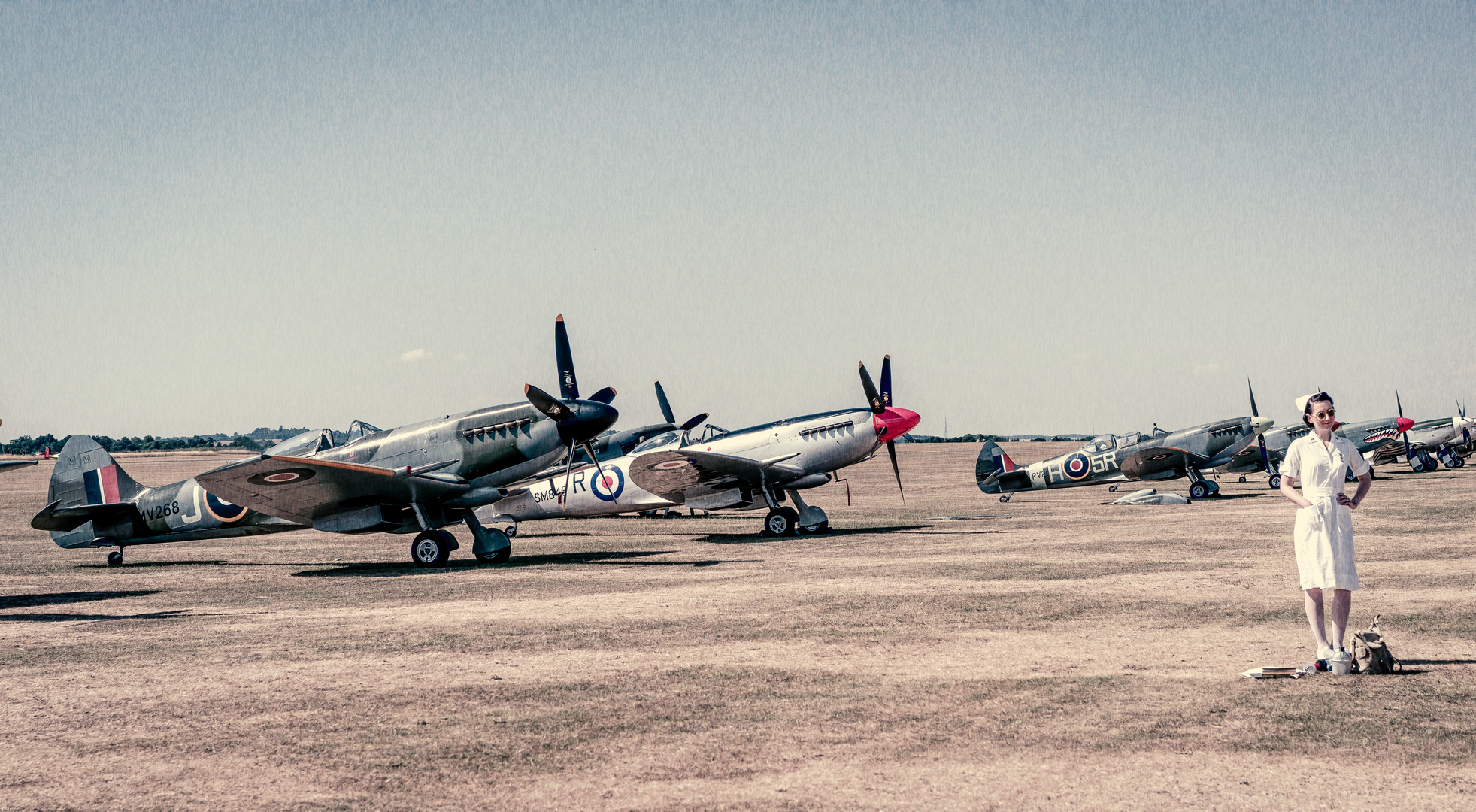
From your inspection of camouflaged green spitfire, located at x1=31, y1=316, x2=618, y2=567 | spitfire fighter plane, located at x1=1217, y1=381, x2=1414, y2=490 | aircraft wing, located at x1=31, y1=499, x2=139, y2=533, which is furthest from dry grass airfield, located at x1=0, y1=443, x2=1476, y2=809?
spitfire fighter plane, located at x1=1217, y1=381, x2=1414, y2=490

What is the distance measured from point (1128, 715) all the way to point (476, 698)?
4.32 meters

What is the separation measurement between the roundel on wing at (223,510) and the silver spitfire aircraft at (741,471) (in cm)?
649

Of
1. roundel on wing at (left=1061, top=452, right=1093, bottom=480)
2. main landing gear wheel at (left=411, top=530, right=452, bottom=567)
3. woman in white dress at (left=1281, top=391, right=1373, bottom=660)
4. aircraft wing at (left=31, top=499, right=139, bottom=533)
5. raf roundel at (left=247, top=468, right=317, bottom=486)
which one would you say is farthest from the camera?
roundel on wing at (left=1061, top=452, right=1093, bottom=480)

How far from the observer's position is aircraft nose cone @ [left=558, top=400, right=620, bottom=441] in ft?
59.6

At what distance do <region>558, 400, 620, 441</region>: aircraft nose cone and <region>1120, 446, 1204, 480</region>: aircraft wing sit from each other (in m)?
25.1

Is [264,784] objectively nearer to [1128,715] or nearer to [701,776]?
[701,776]

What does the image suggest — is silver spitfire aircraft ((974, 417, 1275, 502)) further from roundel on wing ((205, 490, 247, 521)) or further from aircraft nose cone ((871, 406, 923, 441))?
roundel on wing ((205, 490, 247, 521))

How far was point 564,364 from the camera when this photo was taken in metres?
19.6

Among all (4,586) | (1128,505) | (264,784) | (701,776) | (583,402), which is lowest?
(1128,505)

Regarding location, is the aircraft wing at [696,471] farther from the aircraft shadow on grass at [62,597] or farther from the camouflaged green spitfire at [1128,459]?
the camouflaged green spitfire at [1128,459]

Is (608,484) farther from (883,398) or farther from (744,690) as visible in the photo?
(744,690)

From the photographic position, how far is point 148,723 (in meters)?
6.65

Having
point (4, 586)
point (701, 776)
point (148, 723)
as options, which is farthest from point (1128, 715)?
point (4, 586)

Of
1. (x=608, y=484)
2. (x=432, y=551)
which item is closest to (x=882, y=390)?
(x=608, y=484)
